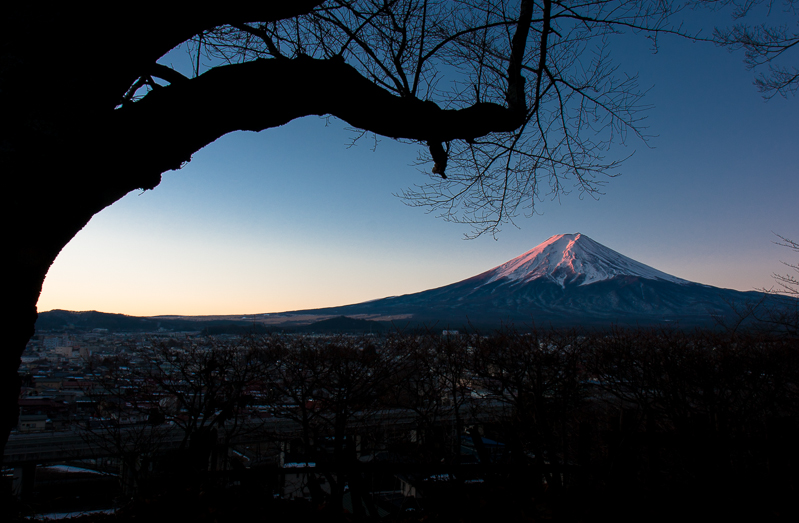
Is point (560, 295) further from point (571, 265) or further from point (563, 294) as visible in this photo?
point (571, 265)

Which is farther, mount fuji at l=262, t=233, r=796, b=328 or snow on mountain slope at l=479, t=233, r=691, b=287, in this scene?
snow on mountain slope at l=479, t=233, r=691, b=287

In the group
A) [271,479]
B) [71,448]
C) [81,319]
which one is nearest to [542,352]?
[271,479]

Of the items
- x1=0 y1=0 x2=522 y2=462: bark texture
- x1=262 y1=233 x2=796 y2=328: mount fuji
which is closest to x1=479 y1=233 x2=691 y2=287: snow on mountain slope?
x1=262 y1=233 x2=796 y2=328: mount fuji

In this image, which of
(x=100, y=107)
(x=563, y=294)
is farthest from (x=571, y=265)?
(x=100, y=107)

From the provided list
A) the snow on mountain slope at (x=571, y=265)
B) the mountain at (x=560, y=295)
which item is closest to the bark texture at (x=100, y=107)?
the mountain at (x=560, y=295)

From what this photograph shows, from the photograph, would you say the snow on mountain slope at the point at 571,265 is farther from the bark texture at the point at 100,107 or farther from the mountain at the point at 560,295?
the bark texture at the point at 100,107

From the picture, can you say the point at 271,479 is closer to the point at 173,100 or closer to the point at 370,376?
the point at 173,100

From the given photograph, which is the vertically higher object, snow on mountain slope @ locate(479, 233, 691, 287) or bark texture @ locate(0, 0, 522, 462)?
snow on mountain slope @ locate(479, 233, 691, 287)

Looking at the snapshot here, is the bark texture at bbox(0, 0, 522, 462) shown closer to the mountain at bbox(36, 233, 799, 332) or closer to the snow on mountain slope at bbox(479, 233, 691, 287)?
the mountain at bbox(36, 233, 799, 332)
